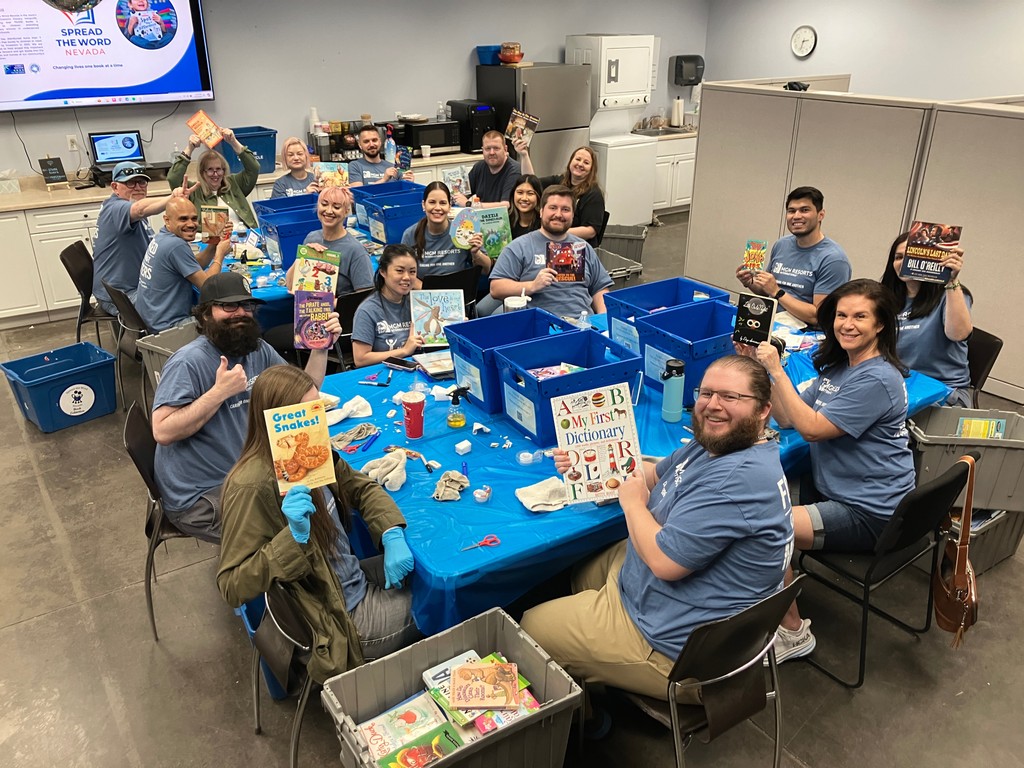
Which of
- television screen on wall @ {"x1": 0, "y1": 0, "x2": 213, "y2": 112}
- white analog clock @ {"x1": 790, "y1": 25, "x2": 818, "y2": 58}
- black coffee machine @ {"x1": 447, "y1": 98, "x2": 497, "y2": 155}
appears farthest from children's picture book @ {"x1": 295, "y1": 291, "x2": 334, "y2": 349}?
white analog clock @ {"x1": 790, "y1": 25, "x2": 818, "y2": 58}

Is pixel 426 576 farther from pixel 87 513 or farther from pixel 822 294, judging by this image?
pixel 822 294

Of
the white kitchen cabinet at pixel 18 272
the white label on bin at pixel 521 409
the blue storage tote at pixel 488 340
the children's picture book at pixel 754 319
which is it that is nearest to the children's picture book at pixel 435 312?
the blue storage tote at pixel 488 340

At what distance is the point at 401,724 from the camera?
2.19 meters

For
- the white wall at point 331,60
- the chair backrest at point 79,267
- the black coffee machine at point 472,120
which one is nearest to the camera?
the chair backrest at point 79,267

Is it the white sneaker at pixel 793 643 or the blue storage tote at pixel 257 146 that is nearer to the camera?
the white sneaker at pixel 793 643

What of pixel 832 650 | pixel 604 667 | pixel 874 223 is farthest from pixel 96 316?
pixel 874 223

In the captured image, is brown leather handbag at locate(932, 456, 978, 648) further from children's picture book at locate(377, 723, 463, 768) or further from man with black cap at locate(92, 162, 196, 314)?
man with black cap at locate(92, 162, 196, 314)

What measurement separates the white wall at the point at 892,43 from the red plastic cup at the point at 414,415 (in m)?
8.24

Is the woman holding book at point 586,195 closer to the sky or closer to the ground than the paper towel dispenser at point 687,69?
closer to the ground

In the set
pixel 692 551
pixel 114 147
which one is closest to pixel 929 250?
pixel 692 551

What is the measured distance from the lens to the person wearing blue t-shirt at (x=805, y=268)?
→ 14.5 ft

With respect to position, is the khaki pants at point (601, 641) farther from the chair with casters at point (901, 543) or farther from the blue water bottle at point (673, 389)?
the blue water bottle at point (673, 389)

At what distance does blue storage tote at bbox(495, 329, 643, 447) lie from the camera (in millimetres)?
2945

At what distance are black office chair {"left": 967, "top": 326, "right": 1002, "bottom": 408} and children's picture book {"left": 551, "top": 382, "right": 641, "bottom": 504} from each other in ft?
7.50
